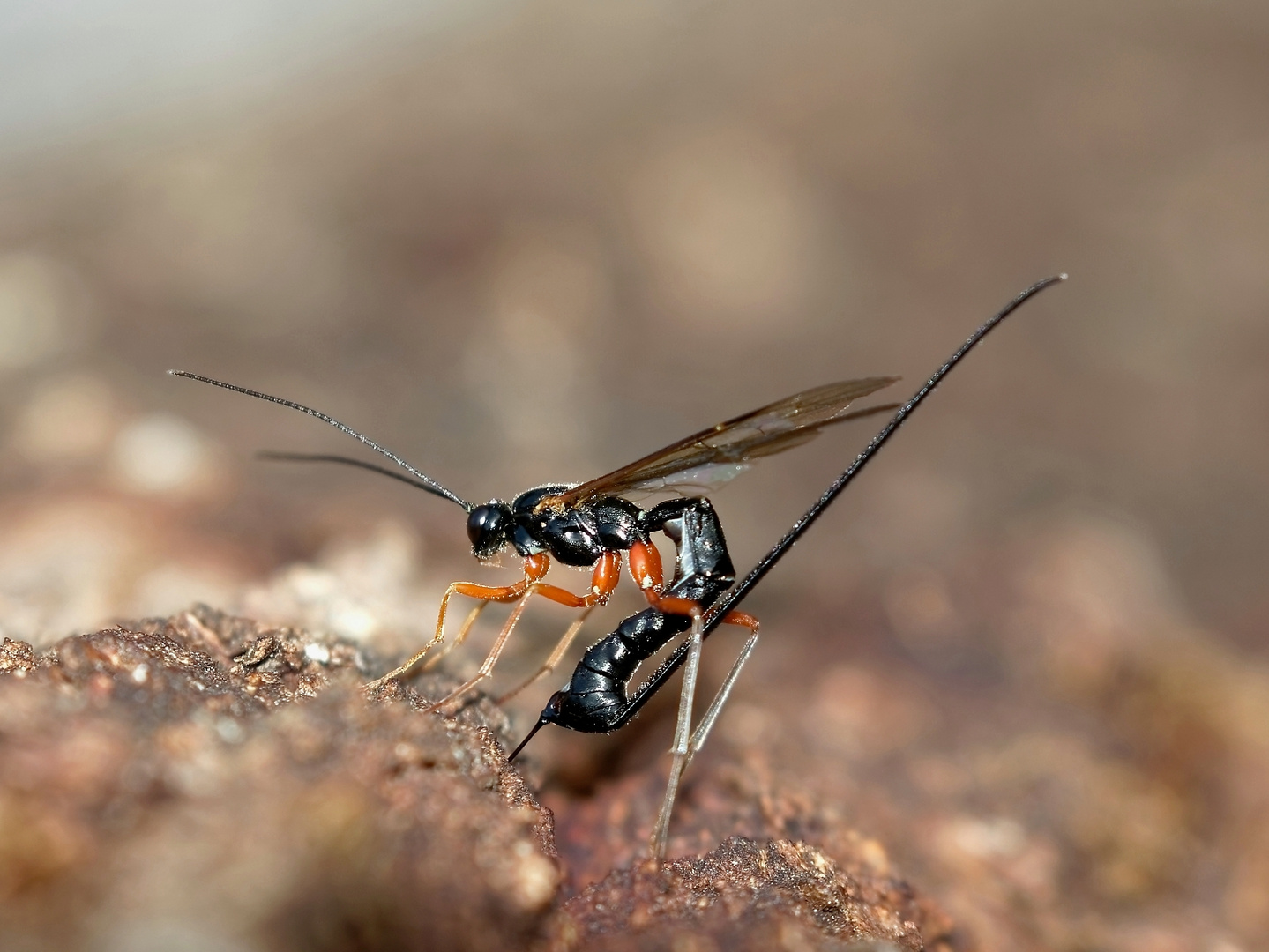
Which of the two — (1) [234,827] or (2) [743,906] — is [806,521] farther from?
(1) [234,827]

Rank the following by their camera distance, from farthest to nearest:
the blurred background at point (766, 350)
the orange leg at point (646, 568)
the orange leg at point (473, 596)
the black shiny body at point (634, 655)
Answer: the blurred background at point (766, 350) < the orange leg at point (646, 568) < the orange leg at point (473, 596) < the black shiny body at point (634, 655)

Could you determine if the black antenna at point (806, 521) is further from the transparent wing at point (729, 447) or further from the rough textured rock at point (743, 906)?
the rough textured rock at point (743, 906)

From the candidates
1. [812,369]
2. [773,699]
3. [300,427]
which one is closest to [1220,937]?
[773,699]

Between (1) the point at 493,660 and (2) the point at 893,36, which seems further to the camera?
(2) the point at 893,36

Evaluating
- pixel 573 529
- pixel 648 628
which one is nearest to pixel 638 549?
pixel 573 529

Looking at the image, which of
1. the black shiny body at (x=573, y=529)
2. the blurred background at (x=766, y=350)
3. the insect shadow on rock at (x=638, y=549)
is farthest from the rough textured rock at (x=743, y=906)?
the black shiny body at (x=573, y=529)

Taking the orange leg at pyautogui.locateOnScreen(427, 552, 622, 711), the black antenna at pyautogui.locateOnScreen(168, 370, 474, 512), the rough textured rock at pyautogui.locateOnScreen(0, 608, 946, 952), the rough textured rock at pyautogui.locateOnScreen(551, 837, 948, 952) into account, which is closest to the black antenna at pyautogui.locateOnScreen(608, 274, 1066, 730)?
the orange leg at pyautogui.locateOnScreen(427, 552, 622, 711)

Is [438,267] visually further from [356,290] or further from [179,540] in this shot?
[179,540]
